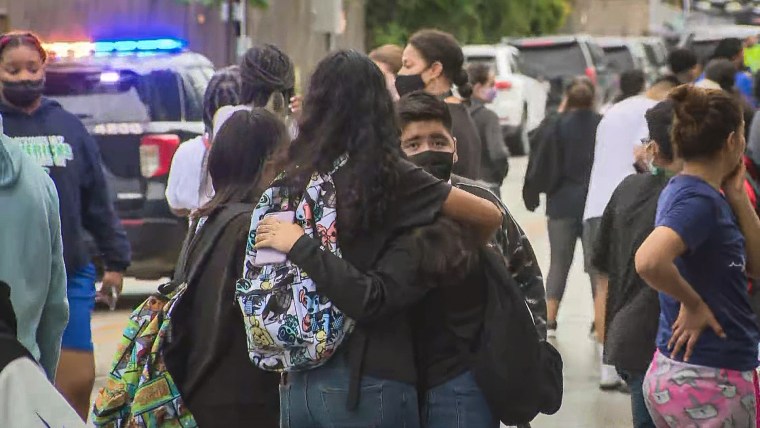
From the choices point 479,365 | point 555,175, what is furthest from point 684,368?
point 555,175

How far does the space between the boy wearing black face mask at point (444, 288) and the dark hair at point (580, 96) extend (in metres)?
6.34

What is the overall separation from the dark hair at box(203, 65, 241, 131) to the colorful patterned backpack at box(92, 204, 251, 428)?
92.6 inches

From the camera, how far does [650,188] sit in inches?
245

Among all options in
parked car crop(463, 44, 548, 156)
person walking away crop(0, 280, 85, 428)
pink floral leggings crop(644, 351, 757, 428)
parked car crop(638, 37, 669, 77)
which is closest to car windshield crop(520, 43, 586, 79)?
parked car crop(463, 44, 548, 156)

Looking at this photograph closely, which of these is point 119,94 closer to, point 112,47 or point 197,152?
point 112,47

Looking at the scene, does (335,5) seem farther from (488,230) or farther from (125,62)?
(488,230)

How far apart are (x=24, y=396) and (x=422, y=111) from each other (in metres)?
2.14

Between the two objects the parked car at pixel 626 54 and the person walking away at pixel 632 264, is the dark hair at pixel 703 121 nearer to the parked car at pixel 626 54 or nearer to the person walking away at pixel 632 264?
the person walking away at pixel 632 264

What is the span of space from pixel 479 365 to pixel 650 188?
6.52 ft

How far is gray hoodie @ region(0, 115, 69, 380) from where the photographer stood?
519 centimetres

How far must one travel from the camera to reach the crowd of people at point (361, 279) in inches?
171

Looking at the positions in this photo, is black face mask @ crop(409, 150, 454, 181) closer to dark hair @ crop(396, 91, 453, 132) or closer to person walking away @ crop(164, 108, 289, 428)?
dark hair @ crop(396, 91, 453, 132)

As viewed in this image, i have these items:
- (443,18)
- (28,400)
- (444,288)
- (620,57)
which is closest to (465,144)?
(444,288)

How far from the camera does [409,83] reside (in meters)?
7.34
